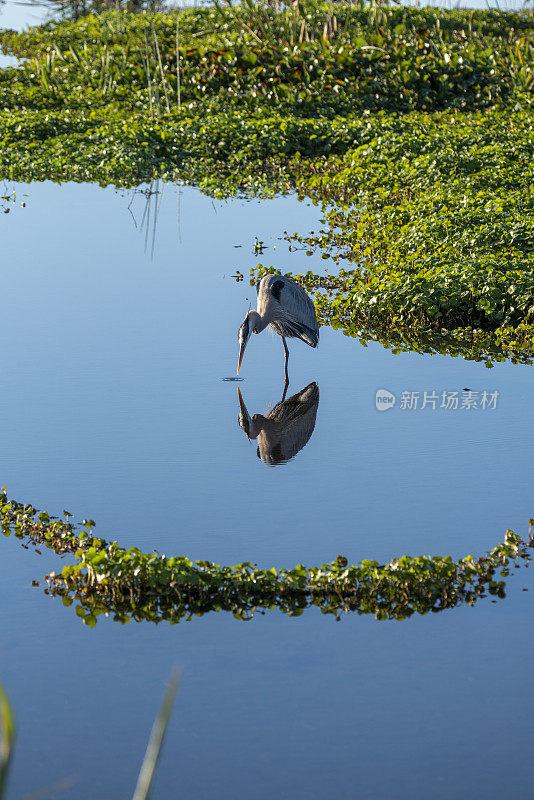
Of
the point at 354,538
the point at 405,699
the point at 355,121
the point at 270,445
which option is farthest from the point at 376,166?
the point at 405,699

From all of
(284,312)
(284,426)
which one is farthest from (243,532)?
(284,312)

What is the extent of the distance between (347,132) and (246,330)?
8184mm

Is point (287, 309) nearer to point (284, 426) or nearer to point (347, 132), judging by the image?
point (284, 426)

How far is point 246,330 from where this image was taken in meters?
7.29

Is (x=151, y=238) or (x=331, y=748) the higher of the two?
(x=151, y=238)

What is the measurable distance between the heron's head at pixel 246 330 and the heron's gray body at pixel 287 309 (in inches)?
6.6

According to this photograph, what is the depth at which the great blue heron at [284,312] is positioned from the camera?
7594 mm

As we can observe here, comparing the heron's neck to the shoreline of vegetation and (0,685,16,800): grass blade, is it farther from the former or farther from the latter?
(0,685,16,800): grass blade

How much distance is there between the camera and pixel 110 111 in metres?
16.5

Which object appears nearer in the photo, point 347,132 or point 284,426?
point 284,426

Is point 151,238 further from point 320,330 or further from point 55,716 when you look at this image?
point 55,716

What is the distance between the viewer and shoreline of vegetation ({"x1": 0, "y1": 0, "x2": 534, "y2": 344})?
8719 millimetres

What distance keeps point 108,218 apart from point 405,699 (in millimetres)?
9128

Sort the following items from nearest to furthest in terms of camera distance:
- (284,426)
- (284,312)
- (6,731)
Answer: (6,731) < (284,426) < (284,312)
